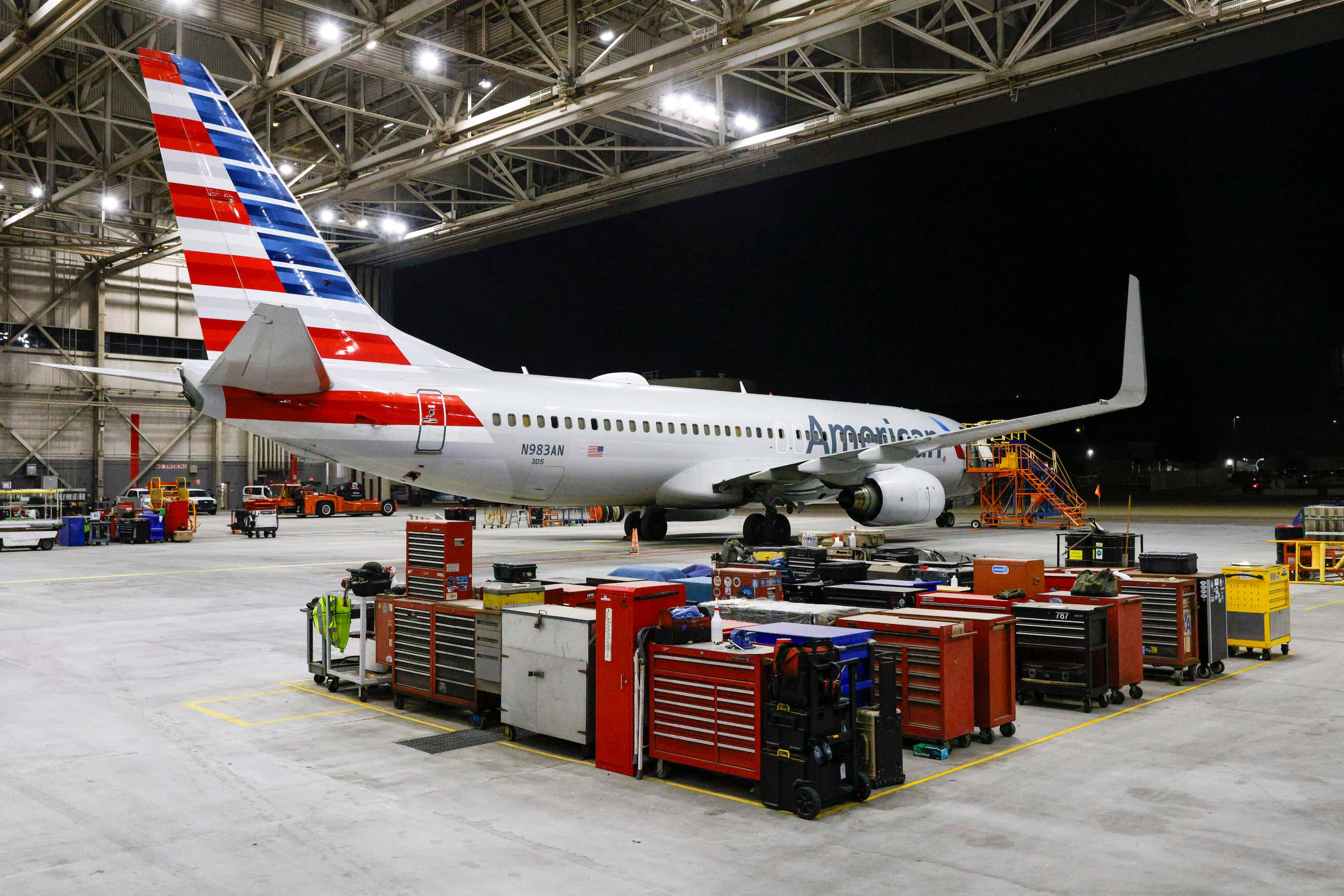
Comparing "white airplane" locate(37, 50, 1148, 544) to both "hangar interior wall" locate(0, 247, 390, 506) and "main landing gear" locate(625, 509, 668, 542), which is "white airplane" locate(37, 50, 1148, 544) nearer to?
"main landing gear" locate(625, 509, 668, 542)

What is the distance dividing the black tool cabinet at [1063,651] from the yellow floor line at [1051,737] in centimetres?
23

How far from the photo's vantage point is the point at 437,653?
783cm

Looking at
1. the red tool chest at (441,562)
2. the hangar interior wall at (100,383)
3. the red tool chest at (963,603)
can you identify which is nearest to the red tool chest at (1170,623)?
the red tool chest at (963,603)

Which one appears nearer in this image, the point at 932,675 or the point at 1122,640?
the point at 932,675

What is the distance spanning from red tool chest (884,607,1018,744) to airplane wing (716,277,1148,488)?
448 inches

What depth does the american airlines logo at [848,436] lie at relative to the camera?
27.0 m

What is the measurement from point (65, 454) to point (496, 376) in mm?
35024

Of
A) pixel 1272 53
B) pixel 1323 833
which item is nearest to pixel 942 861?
pixel 1323 833

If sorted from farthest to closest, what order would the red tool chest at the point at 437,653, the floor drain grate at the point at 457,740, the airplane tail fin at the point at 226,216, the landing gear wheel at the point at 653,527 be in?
the landing gear wheel at the point at 653,527, the airplane tail fin at the point at 226,216, the red tool chest at the point at 437,653, the floor drain grate at the point at 457,740

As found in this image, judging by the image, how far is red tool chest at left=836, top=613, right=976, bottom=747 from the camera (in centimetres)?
650

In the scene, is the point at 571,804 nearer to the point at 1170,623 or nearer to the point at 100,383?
the point at 1170,623

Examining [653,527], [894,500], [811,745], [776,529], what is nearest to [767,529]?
[776,529]

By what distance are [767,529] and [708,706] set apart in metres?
17.0

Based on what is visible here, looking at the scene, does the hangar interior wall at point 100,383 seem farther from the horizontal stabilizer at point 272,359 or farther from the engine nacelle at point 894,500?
the horizontal stabilizer at point 272,359
